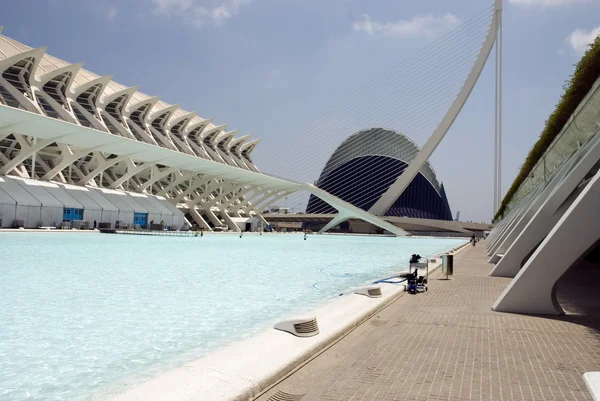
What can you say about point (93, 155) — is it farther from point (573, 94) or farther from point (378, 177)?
point (378, 177)

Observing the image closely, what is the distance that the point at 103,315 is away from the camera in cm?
540

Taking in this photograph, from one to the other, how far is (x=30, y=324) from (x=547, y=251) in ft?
18.3

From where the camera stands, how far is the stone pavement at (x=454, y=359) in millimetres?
2760

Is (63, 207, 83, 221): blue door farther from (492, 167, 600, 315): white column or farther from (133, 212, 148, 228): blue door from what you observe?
(492, 167, 600, 315): white column

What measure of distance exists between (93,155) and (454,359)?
36.6 metres

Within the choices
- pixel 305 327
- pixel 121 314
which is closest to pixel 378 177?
pixel 121 314

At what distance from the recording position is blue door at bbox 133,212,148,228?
3516 cm

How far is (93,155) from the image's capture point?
117 feet

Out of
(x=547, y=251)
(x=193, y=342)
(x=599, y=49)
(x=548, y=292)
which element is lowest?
(x=193, y=342)

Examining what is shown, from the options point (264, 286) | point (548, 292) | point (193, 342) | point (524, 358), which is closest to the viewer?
point (524, 358)

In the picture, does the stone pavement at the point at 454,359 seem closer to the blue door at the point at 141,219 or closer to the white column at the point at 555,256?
the white column at the point at 555,256

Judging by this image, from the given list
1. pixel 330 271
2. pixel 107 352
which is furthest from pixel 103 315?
pixel 330 271

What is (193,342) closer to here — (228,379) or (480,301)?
(228,379)

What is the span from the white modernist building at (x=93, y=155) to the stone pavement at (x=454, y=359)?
2392 cm
